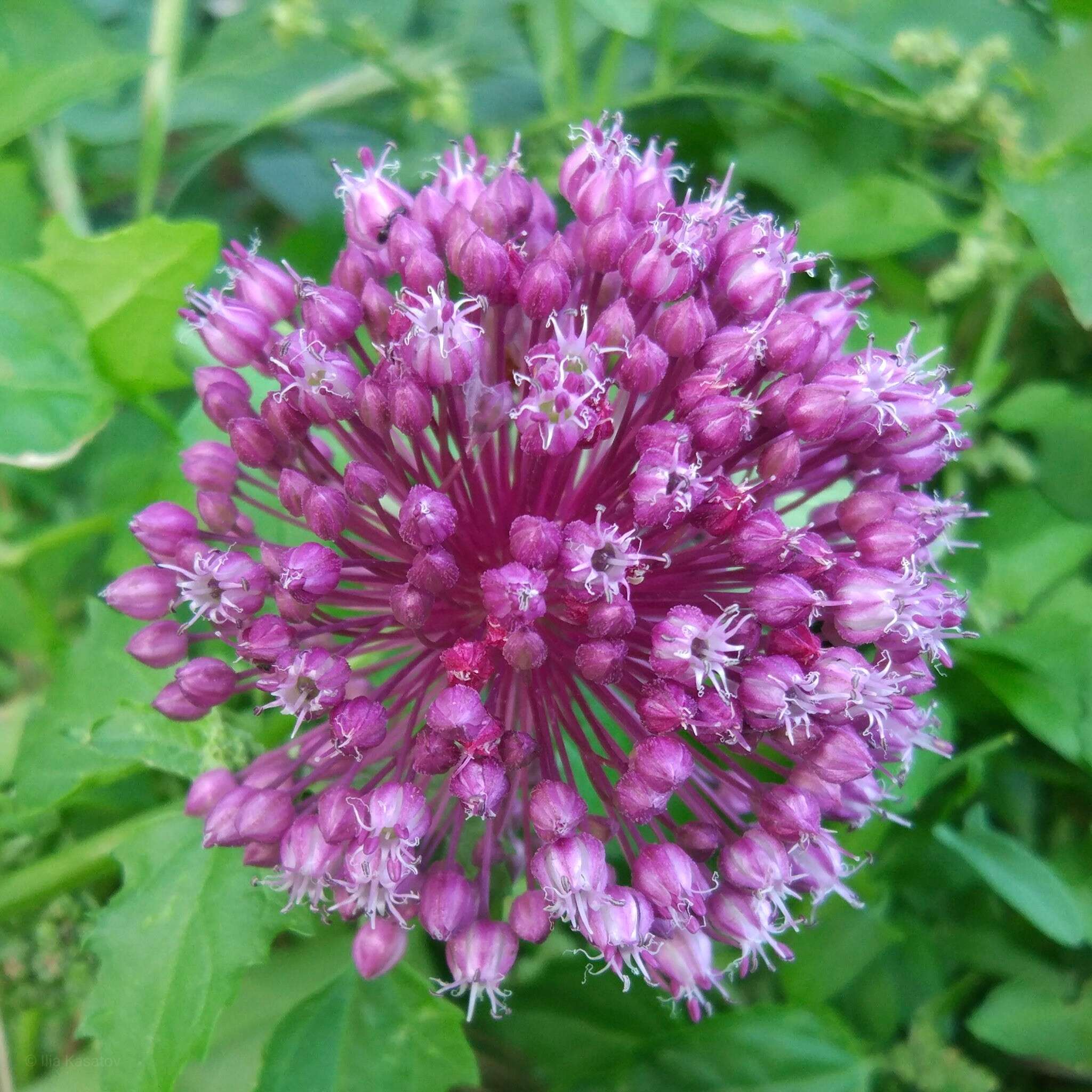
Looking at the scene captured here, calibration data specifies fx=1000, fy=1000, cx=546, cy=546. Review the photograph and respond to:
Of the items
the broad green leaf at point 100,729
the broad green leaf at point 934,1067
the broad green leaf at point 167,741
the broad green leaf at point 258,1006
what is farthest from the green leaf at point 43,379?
the broad green leaf at point 934,1067

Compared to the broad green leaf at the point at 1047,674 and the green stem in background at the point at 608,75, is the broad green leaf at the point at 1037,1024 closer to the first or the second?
the broad green leaf at the point at 1047,674

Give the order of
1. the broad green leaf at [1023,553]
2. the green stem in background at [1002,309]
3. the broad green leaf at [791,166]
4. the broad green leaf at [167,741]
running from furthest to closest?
1. the broad green leaf at [791,166]
2. the green stem in background at [1002,309]
3. the broad green leaf at [1023,553]
4. the broad green leaf at [167,741]

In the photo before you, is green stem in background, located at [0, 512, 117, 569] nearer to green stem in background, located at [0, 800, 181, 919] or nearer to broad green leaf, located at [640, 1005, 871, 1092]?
green stem in background, located at [0, 800, 181, 919]

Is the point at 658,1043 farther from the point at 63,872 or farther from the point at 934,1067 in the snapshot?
the point at 63,872

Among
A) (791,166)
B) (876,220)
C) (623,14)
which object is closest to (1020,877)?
(876,220)

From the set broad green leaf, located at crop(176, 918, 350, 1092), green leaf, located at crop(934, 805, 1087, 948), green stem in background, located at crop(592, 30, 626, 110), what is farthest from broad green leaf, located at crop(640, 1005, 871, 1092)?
green stem in background, located at crop(592, 30, 626, 110)

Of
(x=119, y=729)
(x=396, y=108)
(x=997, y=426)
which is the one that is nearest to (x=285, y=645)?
(x=119, y=729)
